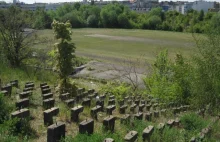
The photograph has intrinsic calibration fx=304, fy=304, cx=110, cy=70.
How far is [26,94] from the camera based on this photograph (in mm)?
7586

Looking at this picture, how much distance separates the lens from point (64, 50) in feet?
37.4

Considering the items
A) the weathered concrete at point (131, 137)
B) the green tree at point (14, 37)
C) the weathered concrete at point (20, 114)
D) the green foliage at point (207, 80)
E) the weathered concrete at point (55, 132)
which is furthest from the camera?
the green tree at point (14, 37)

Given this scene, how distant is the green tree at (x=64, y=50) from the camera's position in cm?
1127

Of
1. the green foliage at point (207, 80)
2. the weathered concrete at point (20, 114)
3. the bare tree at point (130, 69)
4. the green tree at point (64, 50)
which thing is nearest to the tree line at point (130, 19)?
the bare tree at point (130, 69)

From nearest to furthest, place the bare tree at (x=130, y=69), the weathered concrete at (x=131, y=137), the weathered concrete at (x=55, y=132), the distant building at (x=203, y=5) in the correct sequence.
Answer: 1. the weathered concrete at (x=55, y=132)
2. the weathered concrete at (x=131, y=137)
3. the bare tree at (x=130, y=69)
4. the distant building at (x=203, y=5)

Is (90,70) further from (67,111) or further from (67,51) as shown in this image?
(67,111)

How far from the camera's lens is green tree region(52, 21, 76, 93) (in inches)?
444

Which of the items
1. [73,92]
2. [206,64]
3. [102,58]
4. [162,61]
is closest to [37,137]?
[73,92]

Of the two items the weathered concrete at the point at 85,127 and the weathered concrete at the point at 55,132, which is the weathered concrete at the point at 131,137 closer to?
the weathered concrete at the point at 85,127

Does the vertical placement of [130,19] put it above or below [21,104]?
below

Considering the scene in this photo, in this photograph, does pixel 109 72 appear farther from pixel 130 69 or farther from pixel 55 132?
pixel 55 132

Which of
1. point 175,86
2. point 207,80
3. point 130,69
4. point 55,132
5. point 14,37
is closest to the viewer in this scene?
point 55,132

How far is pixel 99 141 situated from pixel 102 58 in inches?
1571

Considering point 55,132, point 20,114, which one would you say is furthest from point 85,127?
point 20,114
